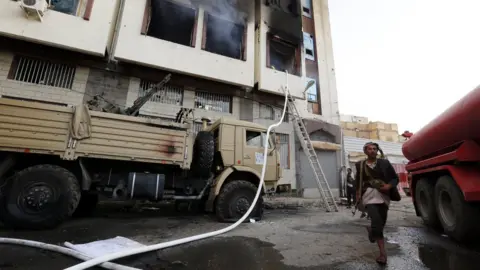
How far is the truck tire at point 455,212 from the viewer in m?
3.49

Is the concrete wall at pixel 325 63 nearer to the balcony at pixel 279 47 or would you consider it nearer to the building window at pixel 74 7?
the balcony at pixel 279 47

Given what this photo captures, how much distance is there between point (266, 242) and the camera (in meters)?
3.74

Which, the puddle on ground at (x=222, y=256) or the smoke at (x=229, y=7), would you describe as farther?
the smoke at (x=229, y=7)

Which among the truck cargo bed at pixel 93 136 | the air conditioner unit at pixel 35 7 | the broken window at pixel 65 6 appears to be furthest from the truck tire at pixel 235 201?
the broken window at pixel 65 6

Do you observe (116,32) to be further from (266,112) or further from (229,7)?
(266,112)

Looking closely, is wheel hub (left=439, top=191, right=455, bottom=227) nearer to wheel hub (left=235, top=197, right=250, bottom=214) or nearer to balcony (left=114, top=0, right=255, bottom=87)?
wheel hub (left=235, top=197, right=250, bottom=214)

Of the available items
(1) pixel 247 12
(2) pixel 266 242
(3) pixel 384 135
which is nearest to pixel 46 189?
(2) pixel 266 242

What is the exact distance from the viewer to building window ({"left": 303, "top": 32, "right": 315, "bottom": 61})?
47.5ft

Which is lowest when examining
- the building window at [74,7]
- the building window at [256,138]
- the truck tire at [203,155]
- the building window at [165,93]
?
the truck tire at [203,155]

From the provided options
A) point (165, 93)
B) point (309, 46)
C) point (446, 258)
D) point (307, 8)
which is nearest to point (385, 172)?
point (446, 258)

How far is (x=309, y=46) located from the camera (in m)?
14.7

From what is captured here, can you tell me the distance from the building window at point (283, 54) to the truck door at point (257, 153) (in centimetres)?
694

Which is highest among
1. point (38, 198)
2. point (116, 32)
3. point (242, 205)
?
point (116, 32)

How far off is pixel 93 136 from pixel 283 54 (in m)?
11.0
